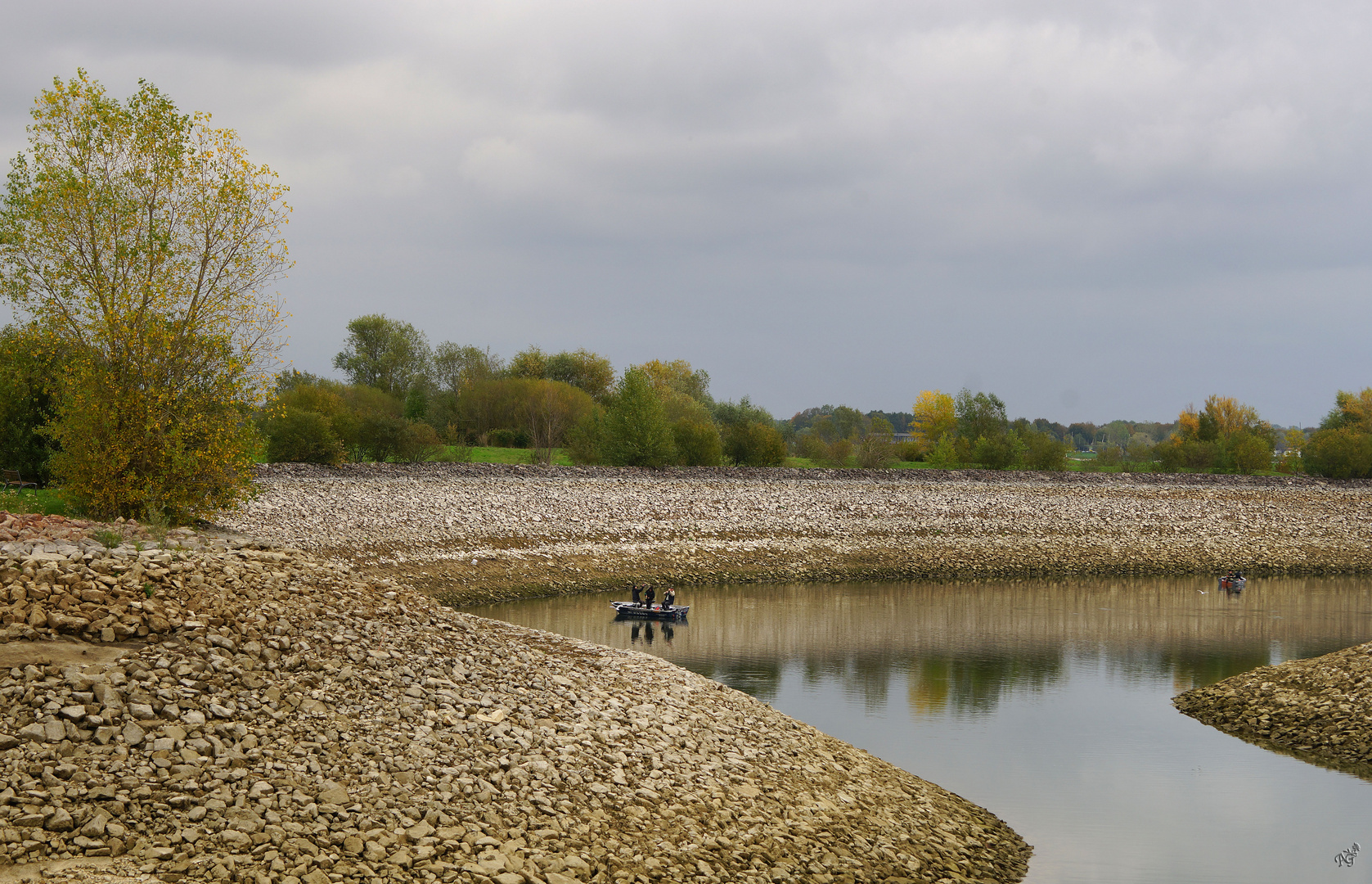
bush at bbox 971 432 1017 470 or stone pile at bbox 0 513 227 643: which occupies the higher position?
bush at bbox 971 432 1017 470

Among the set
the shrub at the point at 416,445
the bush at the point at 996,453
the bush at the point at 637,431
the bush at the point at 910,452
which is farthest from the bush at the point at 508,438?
the bush at the point at 996,453

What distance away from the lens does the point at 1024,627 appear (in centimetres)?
2789

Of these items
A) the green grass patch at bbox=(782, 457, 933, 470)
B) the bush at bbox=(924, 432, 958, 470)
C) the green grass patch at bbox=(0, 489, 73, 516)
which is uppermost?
the bush at bbox=(924, 432, 958, 470)

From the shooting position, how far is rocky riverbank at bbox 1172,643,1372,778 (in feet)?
51.6

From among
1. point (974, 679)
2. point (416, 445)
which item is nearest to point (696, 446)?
point (416, 445)

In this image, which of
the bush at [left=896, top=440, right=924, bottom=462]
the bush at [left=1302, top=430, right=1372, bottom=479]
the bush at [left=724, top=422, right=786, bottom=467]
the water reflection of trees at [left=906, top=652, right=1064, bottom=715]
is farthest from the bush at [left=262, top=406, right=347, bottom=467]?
the bush at [left=1302, top=430, right=1372, bottom=479]

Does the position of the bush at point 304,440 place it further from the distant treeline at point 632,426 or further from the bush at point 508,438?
the bush at point 508,438

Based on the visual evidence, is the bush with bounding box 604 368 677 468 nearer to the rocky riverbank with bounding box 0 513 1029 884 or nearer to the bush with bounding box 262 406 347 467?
the bush with bounding box 262 406 347 467

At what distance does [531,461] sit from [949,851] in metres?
47.4

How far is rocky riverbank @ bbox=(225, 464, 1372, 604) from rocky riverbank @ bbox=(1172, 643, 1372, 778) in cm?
1819

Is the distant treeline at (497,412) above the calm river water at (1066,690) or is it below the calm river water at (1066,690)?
above

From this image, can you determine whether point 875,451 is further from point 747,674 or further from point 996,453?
point 747,674

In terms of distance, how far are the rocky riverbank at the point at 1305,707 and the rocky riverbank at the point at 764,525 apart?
18.2 metres

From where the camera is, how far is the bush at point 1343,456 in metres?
61.5
